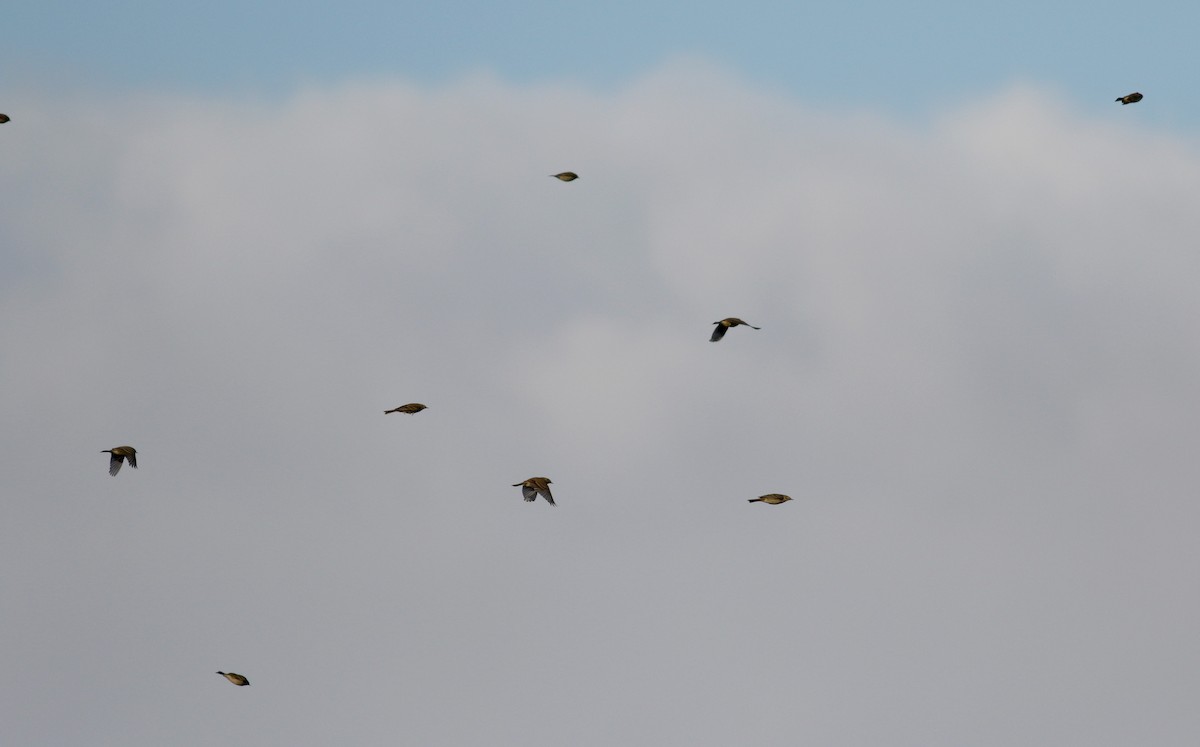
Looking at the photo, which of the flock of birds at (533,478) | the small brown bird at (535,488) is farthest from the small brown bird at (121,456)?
the small brown bird at (535,488)

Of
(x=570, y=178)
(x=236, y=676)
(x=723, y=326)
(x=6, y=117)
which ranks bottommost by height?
(x=236, y=676)

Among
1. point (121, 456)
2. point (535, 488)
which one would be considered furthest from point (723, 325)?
point (121, 456)

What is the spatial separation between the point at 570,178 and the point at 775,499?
109 feet

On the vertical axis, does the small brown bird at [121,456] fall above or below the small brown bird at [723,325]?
below

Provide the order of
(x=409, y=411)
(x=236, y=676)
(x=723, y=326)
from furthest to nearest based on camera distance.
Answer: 1. (x=723, y=326)
2. (x=409, y=411)
3. (x=236, y=676)

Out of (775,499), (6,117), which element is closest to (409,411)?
(775,499)

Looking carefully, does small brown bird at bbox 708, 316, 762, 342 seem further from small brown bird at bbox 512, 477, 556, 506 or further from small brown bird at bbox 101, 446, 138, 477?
small brown bird at bbox 101, 446, 138, 477

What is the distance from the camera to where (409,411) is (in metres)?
79.6

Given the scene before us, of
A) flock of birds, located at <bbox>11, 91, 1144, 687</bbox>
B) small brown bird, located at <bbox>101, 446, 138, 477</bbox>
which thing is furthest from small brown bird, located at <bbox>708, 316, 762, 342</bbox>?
small brown bird, located at <bbox>101, 446, 138, 477</bbox>

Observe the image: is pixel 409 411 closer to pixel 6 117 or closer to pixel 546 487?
pixel 546 487

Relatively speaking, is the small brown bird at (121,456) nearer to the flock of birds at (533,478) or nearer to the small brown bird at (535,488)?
the flock of birds at (533,478)

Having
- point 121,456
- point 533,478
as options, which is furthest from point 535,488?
point 121,456

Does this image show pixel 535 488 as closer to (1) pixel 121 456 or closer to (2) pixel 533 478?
(2) pixel 533 478

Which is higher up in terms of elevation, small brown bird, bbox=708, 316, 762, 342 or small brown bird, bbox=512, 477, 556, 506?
small brown bird, bbox=708, 316, 762, 342
